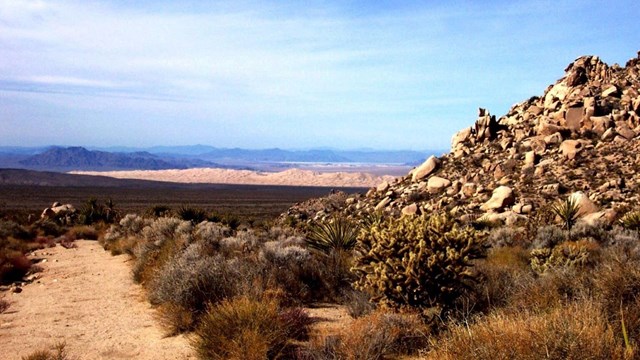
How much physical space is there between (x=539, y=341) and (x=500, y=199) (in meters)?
21.8

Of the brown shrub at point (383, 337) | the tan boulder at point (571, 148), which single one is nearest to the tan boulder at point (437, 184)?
the tan boulder at point (571, 148)

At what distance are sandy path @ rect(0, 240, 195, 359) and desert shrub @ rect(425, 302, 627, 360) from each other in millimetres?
4243

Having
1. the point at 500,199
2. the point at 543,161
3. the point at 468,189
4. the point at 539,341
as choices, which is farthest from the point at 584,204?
the point at 539,341

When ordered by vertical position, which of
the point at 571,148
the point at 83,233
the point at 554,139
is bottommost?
the point at 83,233

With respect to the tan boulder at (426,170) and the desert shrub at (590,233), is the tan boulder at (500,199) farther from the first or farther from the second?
the tan boulder at (426,170)

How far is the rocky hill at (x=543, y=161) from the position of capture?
80.7 ft

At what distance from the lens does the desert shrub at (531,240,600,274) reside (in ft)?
35.7

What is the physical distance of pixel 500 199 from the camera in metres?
24.9

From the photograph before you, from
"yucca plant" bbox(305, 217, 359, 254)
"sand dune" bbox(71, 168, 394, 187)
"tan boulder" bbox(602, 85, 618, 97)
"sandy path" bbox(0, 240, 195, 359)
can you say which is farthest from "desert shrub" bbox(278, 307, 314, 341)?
"sand dune" bbox(71, 168, 394, 187)

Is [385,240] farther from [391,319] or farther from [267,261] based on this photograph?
[267,261]

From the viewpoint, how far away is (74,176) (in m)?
121

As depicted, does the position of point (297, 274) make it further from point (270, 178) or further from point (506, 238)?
point (270, 178)

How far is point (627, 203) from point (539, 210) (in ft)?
12.0

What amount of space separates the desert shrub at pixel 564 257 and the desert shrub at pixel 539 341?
20.2 ft
